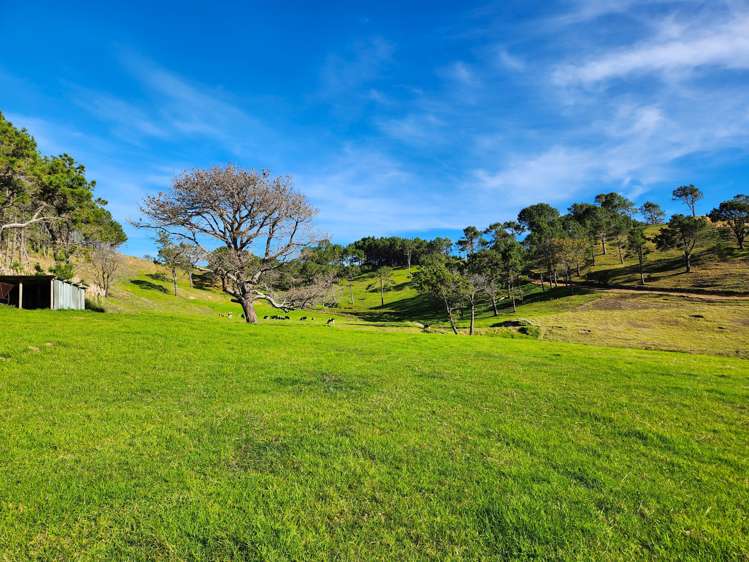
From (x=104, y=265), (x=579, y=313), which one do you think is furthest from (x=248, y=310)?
(x=579, y=313)

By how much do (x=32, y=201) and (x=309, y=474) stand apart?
39.7 m

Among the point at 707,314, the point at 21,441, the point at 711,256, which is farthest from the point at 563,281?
the point at 21,441

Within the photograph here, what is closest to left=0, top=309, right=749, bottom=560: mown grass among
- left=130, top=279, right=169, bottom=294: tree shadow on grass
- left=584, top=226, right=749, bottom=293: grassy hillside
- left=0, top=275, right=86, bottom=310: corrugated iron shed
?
left=0, top=275, right=86, bottom=310: corrugated iron shed

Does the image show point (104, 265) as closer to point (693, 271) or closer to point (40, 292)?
point (40, 292)

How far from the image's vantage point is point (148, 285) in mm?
102000

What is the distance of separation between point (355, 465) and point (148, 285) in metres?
114

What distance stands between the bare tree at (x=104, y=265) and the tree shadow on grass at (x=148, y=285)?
29018 mm

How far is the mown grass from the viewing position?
16.4ft

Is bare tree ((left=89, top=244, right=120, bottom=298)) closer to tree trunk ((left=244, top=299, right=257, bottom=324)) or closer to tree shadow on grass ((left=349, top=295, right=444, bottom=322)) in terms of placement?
tree trunk ((left=244, top=299, right=257, bottom=324))

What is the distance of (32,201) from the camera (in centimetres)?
3209

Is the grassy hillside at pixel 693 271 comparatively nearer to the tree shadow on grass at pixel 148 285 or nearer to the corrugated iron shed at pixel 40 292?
the corrugated iron shed at pixel 40 292

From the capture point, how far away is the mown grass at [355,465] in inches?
197

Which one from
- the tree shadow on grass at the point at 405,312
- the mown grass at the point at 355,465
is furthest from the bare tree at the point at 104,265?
the mown grass at the point at 355,465

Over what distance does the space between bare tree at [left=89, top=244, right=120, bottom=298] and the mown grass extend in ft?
212
